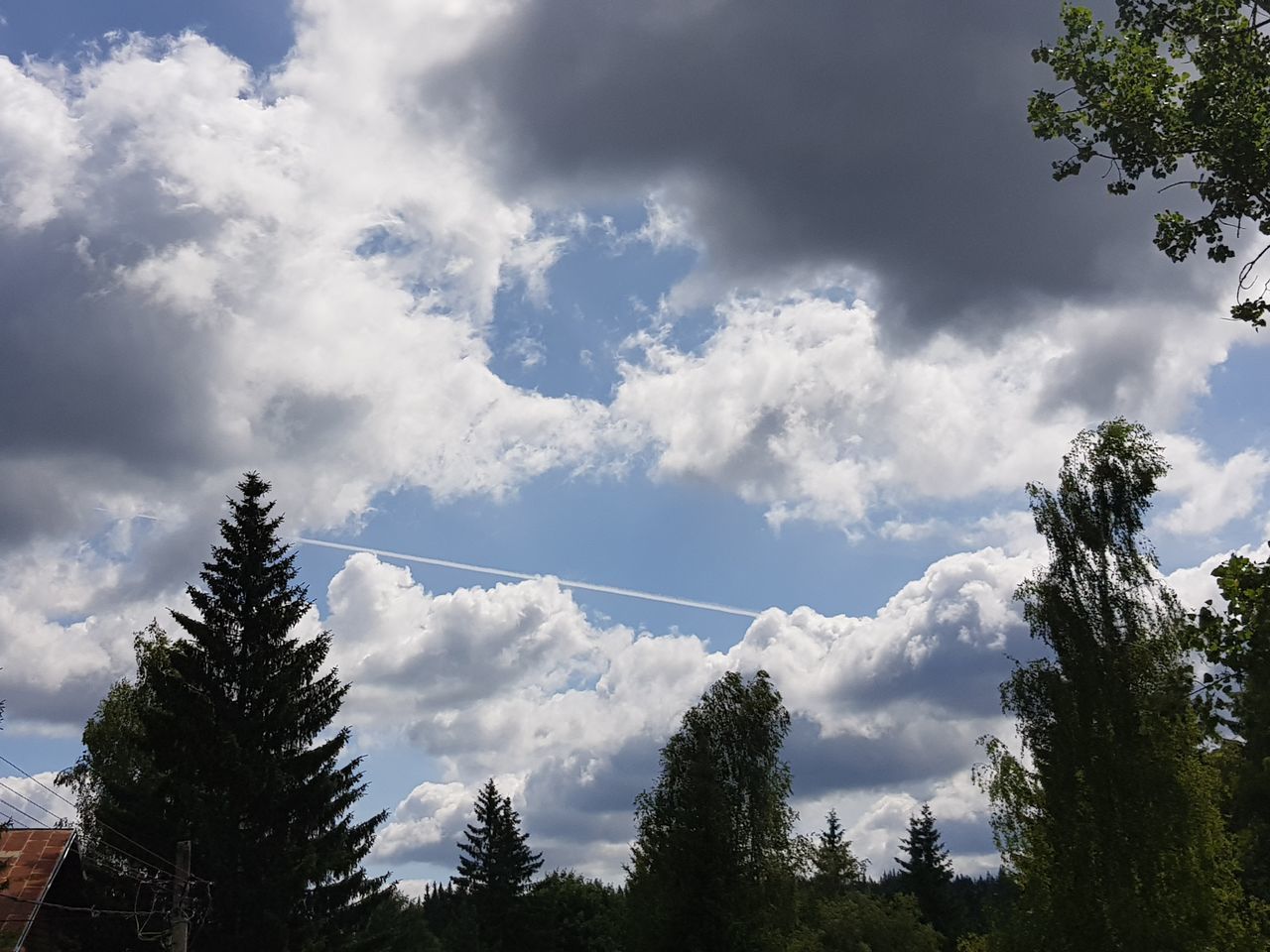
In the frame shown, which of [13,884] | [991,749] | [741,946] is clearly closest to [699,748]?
[741,946]

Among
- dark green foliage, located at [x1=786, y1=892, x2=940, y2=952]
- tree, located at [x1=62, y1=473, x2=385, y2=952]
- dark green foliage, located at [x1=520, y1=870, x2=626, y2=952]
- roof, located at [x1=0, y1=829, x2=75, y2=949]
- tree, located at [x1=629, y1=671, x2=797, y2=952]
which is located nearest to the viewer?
roof, located at [x1=0, y1=829, x2=75, y2=949]

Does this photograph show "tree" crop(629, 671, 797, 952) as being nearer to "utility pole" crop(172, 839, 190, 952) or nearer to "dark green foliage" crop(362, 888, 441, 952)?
"utility pole" crop(172, 839, 190, 952)

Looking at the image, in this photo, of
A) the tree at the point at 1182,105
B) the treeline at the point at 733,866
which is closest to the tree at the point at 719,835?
the treeline at the point at 733,866

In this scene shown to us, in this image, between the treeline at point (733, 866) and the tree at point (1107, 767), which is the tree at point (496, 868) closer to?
the treeline at point (733, 866)

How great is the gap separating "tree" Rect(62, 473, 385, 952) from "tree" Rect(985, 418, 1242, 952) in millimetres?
20930

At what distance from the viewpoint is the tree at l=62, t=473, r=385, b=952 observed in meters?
29.7

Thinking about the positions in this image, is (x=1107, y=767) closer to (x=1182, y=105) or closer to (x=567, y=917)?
(x=1182, y=105)

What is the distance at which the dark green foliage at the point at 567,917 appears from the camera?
2835 inches

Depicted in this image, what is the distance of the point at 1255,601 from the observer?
11.7 m

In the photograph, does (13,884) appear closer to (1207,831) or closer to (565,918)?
(1207,831)

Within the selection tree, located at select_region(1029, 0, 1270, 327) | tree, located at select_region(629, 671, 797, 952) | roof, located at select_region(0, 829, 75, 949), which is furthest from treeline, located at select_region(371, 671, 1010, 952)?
tree, located at select_region(1029, 0, 1270, 327)

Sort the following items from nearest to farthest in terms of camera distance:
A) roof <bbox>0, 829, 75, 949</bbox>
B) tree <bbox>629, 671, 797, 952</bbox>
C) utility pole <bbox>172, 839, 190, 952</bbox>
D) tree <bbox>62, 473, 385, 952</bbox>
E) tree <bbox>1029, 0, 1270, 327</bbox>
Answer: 1. tree <bbox>1029, 0, 1270, 327</bbox>
2. utility pole <bbox>172, 839, 190, 952</bbox>
3. roof <bbox>0, 829, 75, 949</bbox>
4. tree <bbox>62, 473, 385, 952</bbox>
5. tree <bbox>629, 671, 797, 952</bbox>

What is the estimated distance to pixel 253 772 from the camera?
30.5 meters

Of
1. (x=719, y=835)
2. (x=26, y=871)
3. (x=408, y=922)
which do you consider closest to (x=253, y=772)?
(x=26, y=871)
